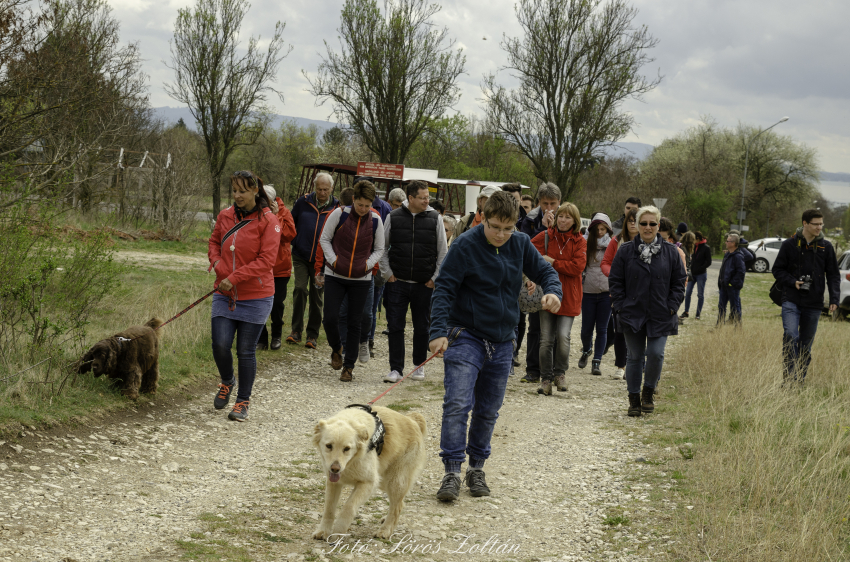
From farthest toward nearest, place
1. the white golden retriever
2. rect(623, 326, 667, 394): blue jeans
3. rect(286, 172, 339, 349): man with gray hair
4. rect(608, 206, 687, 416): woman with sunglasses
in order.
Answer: rect(286, 172, 339, 349): man with gray hair
rect(623, 326, 667, 394): blue jeans
rect(608, 206, 687, 416): woman with sunglasses
the white golden retriever

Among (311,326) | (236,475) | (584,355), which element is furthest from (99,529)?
(584,355)

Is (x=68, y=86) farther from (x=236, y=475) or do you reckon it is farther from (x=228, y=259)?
(x=236, y=475)

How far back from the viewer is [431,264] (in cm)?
805

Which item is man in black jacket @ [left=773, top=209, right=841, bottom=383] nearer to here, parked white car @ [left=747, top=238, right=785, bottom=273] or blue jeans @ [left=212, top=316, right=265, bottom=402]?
blue jeans @ [left=212, top=316, right=265, bottom=402]

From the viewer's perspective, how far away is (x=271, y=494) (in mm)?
4629

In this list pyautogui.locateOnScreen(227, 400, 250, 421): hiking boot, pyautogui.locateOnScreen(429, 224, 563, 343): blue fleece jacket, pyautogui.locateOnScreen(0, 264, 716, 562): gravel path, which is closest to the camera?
pyautogui.locateOnScreen(0, 264, 716, 562): gravel path

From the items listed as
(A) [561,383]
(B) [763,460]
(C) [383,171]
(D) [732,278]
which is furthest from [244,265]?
(C) [383,171]

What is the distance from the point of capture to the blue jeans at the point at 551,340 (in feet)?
26.2

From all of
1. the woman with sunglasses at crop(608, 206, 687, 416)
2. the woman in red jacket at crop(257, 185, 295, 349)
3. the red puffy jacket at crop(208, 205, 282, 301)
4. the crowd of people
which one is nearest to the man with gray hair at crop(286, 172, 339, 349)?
the crowd of people

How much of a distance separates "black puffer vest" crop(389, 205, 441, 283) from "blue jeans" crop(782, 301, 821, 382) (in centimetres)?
420

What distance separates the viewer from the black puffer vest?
802 cm

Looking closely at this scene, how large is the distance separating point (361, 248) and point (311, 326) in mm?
2434

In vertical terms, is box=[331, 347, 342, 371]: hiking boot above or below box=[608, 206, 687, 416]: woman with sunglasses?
below

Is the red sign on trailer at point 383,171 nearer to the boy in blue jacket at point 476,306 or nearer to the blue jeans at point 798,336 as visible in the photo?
the blue jeans at point 798,336
